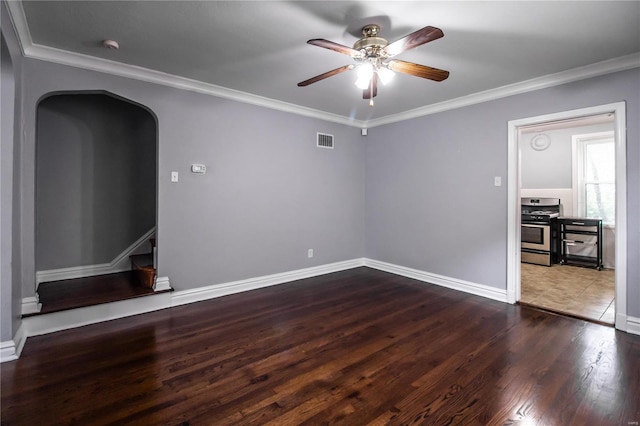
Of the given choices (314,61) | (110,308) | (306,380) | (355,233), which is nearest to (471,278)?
(355,233)

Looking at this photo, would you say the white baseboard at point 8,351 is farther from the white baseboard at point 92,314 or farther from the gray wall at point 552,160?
the gray wall at point 552,160

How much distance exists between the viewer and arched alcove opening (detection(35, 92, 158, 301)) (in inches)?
146

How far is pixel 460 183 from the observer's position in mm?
4043

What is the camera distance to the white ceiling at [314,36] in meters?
2.09

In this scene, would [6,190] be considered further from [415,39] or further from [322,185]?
[322,185]

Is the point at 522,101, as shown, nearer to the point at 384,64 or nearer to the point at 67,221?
the point at 384,64

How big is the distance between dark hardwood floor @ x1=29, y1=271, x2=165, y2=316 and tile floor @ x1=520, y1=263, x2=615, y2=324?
439 cm

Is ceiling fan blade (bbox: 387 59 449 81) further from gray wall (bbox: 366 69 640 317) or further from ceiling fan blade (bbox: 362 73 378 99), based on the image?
gray wall (bbox: 366 69 640 317)

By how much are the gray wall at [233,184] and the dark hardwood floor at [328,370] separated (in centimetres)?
72

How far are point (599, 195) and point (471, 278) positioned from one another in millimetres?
3566

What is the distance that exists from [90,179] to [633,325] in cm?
609

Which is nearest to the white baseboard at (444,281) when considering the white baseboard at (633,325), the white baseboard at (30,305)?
the white baseboard at (633,325)

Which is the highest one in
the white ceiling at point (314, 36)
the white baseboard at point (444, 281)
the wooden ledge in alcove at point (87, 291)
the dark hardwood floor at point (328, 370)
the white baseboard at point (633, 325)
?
the white ceiling at point (314, 36)

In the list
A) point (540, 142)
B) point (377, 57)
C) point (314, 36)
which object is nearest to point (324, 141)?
point (314, 36)
